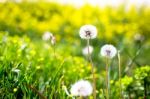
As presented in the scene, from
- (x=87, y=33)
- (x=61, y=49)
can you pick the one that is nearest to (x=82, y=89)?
(x=87, y=33)

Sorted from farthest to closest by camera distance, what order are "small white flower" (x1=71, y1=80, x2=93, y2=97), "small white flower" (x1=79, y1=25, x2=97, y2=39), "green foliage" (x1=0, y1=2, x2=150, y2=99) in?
"green foliage" (x1=0, y1=2, x2=150, y2=99) → "small white flower" (x1=79, y1=25, x2=97, y2=39) → "small white flower" (x1=71, y1=80, x2=93, y2=97)

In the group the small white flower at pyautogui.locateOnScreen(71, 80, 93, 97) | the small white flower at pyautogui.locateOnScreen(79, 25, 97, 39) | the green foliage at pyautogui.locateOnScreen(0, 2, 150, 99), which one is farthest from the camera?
the green foliage at pyautogui.locateOnScreen(0, 2, 150, 99)

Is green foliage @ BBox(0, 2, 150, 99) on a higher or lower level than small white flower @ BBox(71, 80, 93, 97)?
higher

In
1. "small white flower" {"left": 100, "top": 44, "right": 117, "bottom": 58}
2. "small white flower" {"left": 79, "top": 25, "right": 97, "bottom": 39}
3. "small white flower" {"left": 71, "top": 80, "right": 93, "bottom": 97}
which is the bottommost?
"small white flower" {"left": 71, "top": 80, "right": 93, "bottom": 97}

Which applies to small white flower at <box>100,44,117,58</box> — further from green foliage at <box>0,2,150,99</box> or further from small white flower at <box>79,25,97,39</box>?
green foliage at <box>0,2,150,99</box>

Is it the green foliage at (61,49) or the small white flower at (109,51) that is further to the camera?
the green foliage at (61,49)

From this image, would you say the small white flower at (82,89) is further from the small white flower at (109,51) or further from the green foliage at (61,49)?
the small white flower at (109,51)

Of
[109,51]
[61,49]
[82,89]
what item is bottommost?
[82,89]

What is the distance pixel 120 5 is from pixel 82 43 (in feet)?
11.7

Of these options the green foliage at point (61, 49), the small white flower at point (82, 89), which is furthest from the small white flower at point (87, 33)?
the small white flower at point (82, 89)

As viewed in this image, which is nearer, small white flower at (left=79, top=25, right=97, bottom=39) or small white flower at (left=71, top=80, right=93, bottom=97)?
small white flower at (left=71, top=80, right=93, bottom=97)

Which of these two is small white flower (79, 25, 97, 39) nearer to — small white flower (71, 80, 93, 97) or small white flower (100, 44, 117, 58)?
small white flower (100, 44, 117, 58)

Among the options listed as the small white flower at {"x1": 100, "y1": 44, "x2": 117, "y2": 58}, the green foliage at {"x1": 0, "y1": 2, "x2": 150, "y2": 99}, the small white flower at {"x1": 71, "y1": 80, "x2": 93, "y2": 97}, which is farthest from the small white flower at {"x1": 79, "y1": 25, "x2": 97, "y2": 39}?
the small white flower at {"x1": 71, "y1": 80, "x2": 93, "y2": 97}

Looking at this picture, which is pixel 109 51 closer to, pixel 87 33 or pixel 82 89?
pixel 87 33
